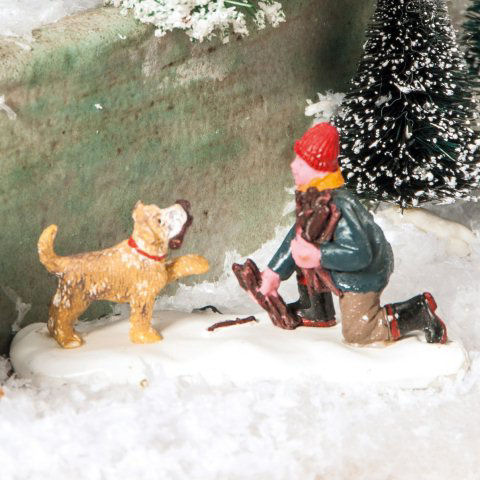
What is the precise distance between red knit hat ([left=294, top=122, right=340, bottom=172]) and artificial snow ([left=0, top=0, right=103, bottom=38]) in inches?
20.0

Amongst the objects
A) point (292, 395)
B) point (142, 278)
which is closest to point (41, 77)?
point (142, 278)

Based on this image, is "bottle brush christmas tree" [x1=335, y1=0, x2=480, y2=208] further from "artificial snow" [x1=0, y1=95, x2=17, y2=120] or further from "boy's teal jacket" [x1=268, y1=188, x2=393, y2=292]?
"artificial snow" [x1=0, y1=95, x2=17, y2=120]

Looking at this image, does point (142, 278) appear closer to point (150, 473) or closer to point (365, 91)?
point (150, 473)

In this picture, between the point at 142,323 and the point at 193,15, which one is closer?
the point at 142,323

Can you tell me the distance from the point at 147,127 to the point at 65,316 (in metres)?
0.43

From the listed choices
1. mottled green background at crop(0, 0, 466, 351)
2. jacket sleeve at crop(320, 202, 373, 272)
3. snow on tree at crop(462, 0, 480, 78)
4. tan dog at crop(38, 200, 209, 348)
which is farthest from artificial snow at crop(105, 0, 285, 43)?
snow on tree at crop(462, 0, 480, 78)

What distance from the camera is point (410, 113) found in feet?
6.31

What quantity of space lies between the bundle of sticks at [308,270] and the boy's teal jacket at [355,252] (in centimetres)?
1

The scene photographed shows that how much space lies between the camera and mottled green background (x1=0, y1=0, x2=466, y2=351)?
149 centimetres

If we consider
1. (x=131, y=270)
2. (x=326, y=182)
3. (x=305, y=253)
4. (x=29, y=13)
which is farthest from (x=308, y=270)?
(x=29, y=13)

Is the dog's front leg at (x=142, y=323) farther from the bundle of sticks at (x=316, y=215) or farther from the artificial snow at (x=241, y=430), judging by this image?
the bundle of sticks at (x=316, y=215)

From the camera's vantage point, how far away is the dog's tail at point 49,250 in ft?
4.55

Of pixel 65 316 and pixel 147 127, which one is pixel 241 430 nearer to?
pixel 65 316

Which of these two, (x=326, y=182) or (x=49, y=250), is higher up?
(x=326, y=182)
